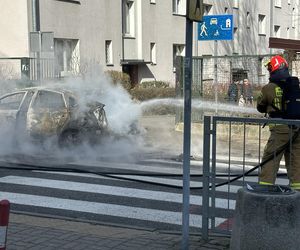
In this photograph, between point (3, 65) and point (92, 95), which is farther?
point (3, 65)

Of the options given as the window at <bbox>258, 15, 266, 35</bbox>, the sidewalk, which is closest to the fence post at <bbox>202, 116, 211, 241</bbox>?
the sidewalk

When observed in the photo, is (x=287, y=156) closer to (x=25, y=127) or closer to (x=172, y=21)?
(x=25, y=127)

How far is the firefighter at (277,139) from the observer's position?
5543 millimetres

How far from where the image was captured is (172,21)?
3105cm

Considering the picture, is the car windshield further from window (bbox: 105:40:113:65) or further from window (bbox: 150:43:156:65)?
window (bbox: 150:43:156:65)

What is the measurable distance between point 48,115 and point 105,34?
14.6m

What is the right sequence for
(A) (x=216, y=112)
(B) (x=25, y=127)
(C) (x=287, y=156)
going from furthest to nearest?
(A) (x=216, y=112), (B) (x=25, y=127), (C) (x=287, y=156)

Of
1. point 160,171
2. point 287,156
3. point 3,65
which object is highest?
point 3,65

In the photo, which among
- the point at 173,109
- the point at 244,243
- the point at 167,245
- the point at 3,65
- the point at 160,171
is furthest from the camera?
the point at 3,65

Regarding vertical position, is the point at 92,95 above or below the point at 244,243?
above

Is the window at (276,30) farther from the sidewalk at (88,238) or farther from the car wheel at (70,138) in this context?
the sidewalk at (88,238)

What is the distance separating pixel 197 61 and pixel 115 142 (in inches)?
156

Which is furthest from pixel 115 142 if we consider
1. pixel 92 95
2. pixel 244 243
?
pixel 244 243

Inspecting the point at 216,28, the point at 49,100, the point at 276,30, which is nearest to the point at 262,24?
A: the point at 276,30
